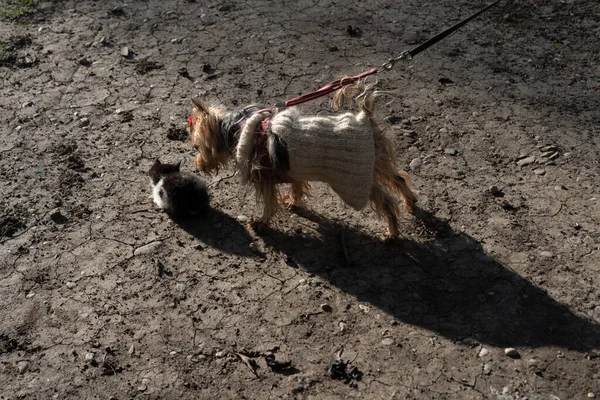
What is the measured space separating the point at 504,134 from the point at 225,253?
293cm

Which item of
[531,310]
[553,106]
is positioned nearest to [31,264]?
[531,310]

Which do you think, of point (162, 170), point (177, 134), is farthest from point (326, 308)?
point (177, 134)

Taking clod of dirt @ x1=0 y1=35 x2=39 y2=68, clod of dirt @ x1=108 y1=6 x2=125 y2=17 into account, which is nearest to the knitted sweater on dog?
clod of dirt @ x1=0 y1=35 x2=39 y2=68

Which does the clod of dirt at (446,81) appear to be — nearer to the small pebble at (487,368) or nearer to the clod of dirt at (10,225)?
the small pebble at (487,368)

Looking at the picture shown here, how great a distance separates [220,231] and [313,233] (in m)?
0.79

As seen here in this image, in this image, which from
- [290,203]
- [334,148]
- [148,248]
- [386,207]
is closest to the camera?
[334,148]

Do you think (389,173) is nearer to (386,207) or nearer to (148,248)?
(386,207)

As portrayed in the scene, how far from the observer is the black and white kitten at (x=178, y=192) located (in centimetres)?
509

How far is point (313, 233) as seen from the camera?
202 inches

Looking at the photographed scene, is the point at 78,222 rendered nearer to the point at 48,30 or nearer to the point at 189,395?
the point at 189,395

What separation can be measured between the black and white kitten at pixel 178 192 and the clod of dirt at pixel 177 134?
86 centimetres

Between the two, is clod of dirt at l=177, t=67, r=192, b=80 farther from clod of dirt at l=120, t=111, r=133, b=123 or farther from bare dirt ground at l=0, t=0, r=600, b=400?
clod of dirt at l=120, t=111, r=133, b=123

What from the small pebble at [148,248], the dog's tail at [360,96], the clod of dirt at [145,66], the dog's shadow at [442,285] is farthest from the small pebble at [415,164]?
the clod of dirt at [145,66]

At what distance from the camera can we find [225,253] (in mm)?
5000
